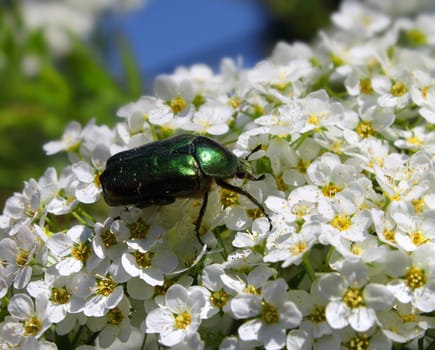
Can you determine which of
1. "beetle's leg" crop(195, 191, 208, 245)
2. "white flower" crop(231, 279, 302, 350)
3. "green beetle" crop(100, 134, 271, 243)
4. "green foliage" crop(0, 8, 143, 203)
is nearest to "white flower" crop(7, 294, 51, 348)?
"green beetle" crop(100, 134, 271, 243)

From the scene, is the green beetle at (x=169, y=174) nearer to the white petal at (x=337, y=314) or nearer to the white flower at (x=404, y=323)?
the white petal at (x=337, y=314)

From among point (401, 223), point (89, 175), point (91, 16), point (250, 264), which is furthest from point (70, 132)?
point (91, 16)

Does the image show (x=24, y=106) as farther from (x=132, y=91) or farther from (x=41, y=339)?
(x=41, y=339)

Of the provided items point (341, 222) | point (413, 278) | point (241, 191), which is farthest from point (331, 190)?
point (413, 278)

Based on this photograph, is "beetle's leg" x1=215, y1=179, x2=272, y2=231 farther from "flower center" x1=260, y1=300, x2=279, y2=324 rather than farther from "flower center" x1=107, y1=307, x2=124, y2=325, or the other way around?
"flower center" x1=107, y1=307, x2=124, y2=325

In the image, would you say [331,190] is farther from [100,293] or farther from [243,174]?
[100,293]

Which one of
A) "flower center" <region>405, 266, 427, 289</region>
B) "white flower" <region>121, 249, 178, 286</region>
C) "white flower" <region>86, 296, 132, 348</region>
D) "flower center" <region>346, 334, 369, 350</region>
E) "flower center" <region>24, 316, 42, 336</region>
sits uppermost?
"white flower" <region>121, 249, 178, 286</region>
